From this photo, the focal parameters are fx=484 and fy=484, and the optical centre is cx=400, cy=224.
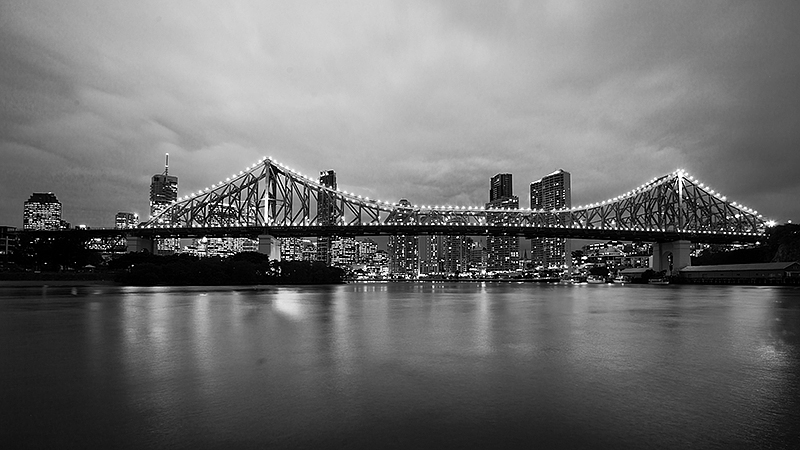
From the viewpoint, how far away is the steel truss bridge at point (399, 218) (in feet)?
316

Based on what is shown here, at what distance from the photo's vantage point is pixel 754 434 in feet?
23.5

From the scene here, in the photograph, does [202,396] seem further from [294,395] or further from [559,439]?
[559,439]

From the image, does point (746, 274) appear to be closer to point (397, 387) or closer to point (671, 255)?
point (671, 255)

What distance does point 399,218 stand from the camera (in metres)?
118

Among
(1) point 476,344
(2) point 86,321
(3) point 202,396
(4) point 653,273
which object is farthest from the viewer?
(4) point 653,273

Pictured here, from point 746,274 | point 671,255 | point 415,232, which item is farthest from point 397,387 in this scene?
point 671,255

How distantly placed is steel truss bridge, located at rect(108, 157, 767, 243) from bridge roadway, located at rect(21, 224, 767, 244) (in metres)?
0.19

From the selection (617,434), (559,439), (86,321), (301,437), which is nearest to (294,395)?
(301,437)

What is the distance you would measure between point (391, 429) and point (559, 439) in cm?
245

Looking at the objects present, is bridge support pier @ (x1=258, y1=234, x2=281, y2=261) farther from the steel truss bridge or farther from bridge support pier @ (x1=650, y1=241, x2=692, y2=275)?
bridge support pier @ (x1=650, y1=241, x2=692, y2=275)

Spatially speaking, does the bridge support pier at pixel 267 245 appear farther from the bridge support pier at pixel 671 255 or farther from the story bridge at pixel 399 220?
the bridge support pier at pixel 671 255

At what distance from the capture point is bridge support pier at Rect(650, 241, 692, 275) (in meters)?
100

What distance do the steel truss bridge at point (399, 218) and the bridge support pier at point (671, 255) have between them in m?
1.91

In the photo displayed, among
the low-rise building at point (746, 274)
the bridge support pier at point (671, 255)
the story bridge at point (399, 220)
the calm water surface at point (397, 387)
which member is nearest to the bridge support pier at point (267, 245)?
the story bridge at point (399, 220)
